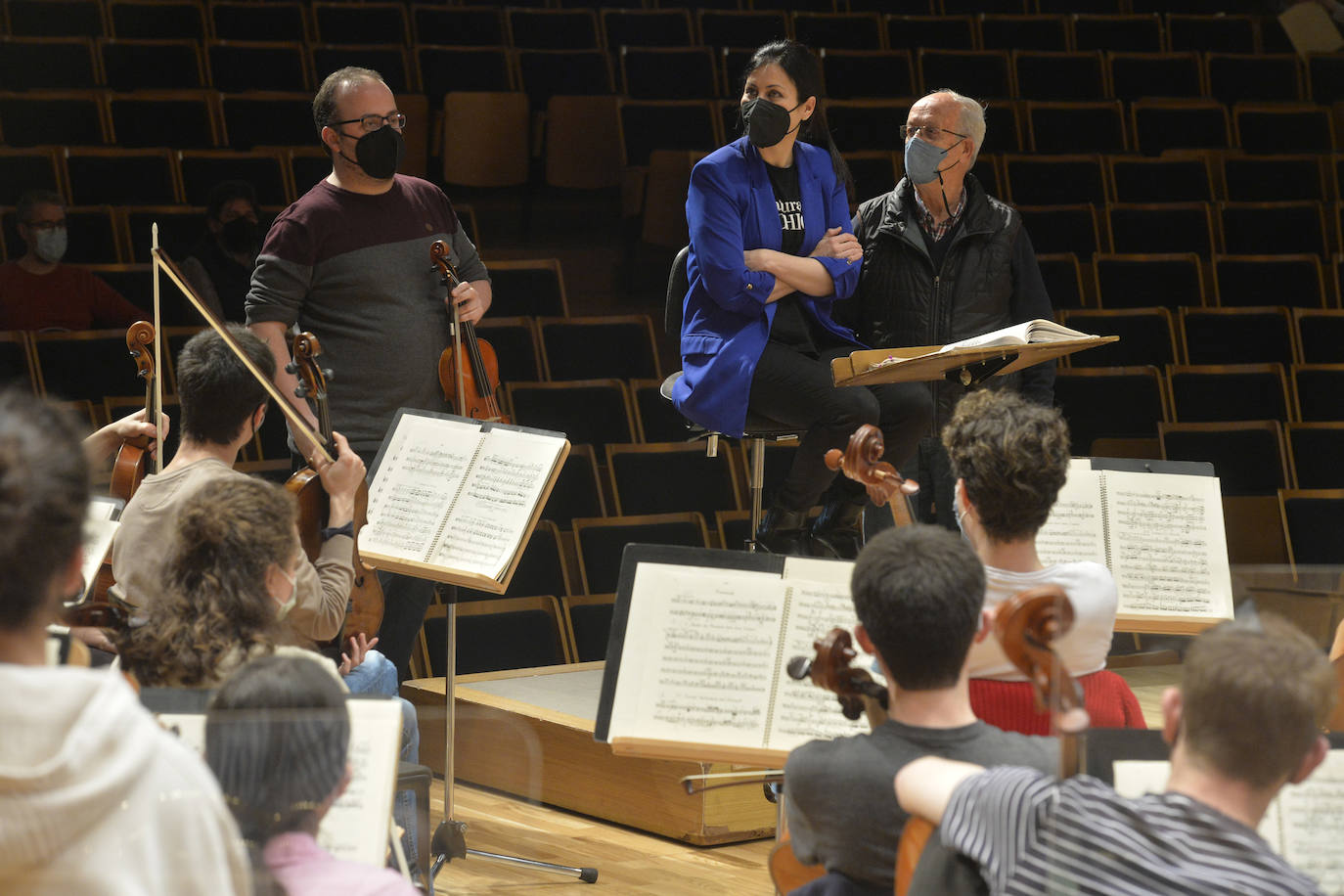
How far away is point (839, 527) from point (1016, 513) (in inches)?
48.0

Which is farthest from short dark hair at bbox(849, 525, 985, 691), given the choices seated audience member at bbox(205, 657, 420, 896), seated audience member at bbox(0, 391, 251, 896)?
seated audience member at bbox(0, 391, 251, 896)

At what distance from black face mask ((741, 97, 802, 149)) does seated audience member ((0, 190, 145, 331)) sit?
2.22 metres

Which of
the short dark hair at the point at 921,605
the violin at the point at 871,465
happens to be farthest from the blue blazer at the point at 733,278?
the short dark hair at the point at 921,605

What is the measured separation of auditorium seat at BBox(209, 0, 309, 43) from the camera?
6086mm

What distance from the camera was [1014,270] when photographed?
3.21 meters

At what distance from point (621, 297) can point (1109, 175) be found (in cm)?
199

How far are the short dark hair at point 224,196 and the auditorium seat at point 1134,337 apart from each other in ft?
8.54

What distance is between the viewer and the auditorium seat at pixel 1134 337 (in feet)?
16.5

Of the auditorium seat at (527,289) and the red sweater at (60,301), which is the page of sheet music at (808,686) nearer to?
the red sweater at (60,301)

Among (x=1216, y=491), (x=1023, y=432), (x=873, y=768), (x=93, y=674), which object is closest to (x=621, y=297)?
(x=1216, y=491)

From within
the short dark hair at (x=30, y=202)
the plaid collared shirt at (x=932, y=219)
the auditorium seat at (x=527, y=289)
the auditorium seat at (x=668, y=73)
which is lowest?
the plaid collared shirt at (x=932, y=219)

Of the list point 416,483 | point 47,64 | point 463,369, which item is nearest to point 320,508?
point 416,483

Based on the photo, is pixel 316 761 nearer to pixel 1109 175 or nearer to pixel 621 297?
pixel 621 297

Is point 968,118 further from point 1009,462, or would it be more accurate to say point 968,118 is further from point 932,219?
point 1009,462
